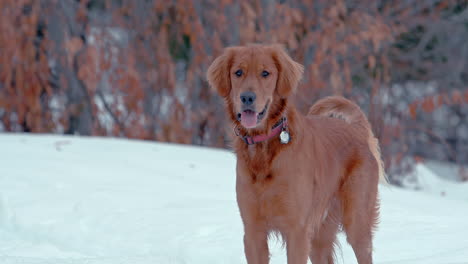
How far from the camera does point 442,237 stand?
14.9ft

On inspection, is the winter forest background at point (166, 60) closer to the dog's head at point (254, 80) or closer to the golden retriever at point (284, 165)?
the golden retriever at point (284, 165)

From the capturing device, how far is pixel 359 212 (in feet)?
12.5

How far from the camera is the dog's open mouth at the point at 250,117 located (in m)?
3.33

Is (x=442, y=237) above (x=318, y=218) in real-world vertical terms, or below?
below

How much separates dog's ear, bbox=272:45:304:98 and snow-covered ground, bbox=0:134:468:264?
136cm

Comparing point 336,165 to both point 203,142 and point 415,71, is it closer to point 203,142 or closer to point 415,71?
point 203,142

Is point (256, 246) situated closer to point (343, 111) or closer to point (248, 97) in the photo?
point (248, 97)

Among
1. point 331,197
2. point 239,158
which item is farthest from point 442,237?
point 239,158

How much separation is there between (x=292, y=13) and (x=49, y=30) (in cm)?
345

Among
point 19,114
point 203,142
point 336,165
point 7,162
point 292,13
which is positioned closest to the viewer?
point 336,165

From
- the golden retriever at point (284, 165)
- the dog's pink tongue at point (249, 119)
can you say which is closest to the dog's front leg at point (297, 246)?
the golden retriever at point (284, 165)

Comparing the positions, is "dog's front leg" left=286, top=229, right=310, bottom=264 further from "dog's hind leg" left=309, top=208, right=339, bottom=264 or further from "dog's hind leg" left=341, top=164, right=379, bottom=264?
"dog's hind leg" left=309, top=208, right=339, bottom=264

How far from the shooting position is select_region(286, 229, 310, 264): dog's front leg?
3.28 m

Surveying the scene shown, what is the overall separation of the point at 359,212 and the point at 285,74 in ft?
3.13
